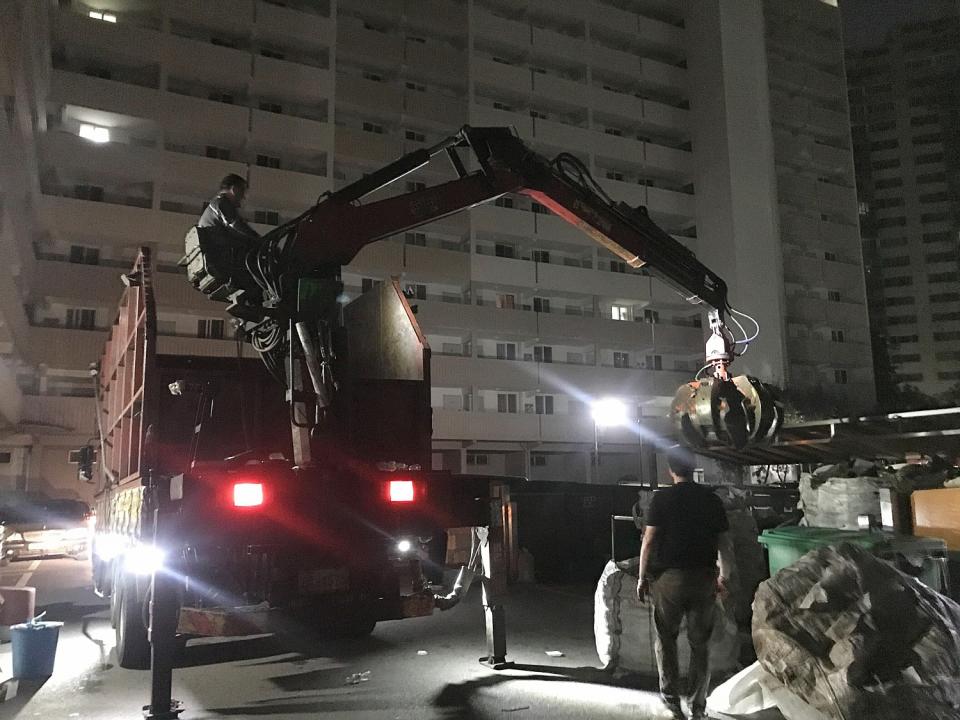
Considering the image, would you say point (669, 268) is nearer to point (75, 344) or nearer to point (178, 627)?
point (178, 627)

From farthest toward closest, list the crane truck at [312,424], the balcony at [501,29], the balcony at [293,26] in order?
the balcony at [501,29] < the balcony at [293,26] < the crane truck at [312,424]

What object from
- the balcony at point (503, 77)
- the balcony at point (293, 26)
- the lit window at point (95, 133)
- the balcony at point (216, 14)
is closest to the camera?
the lit window at point (95, 133)

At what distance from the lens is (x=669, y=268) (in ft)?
24.7

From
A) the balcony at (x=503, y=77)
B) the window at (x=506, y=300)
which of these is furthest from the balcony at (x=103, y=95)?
the window at (x=506, y=300)

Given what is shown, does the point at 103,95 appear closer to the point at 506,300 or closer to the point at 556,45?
the point at 506,300

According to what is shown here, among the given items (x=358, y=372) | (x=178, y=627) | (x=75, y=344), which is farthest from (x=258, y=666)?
(x=75, y=344)

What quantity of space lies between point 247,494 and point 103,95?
95.3 feet

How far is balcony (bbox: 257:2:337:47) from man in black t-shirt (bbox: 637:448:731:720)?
3308cm

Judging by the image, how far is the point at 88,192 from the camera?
94.4 ft

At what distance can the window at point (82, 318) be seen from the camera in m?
27.7

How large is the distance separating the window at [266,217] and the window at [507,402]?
13.0 meters

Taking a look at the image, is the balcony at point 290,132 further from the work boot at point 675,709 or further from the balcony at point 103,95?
the work boot at point 675,709

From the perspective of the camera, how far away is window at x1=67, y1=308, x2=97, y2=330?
90.9 ft

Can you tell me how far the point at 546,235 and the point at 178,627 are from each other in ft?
111
